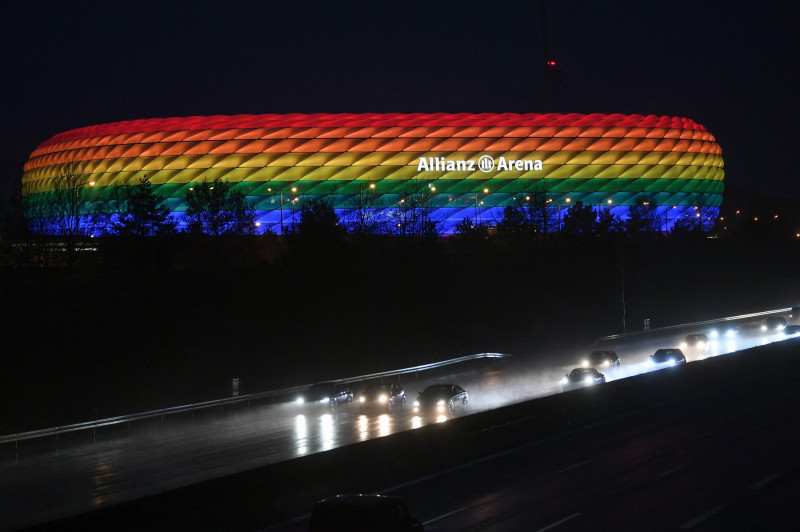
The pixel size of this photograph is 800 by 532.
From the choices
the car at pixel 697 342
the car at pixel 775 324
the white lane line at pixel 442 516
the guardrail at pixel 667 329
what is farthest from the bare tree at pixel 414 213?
the white lane line at pixel 442 516

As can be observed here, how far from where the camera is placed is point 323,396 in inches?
1312

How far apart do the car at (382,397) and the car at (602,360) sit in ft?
38.6

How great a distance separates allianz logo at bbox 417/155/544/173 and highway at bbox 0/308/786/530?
57.5 m

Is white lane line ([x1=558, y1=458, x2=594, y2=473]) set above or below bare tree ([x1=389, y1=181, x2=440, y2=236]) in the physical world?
below

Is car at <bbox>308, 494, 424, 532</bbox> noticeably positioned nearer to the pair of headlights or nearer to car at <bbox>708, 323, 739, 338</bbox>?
the pair of headlights

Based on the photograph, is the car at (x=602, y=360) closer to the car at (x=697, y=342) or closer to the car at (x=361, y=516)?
the car at (x=697, y=342)

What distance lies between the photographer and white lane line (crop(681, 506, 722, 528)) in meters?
12.7

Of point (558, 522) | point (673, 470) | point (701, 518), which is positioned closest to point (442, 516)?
point (558, 522)

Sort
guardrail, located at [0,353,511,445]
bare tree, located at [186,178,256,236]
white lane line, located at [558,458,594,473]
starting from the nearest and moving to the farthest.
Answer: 1. white lane line, located at [558,458,594,473]
2. guardrail, located at [0,353,511,445]
3. bare tree, located at [186,178,256,236]

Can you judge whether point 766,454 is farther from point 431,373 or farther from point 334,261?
point 334,261

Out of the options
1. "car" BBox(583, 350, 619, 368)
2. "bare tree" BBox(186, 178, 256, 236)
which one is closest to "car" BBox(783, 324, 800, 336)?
"car" BBox(583, 350, 619, 368)

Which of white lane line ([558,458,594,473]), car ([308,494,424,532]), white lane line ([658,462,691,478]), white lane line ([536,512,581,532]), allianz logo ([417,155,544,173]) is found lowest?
white lane line ([558,458,594,473])

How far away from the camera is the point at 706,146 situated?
4358 inches

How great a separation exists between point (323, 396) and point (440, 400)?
508 cm
